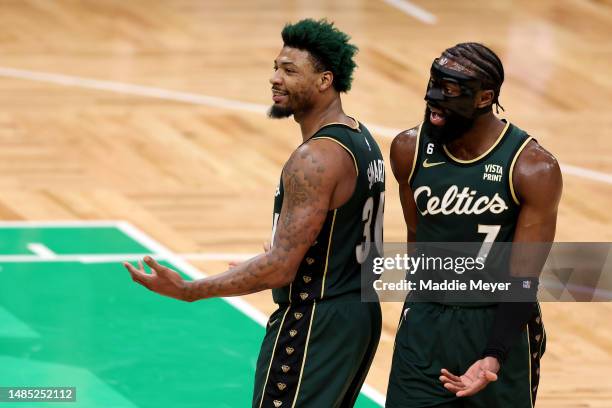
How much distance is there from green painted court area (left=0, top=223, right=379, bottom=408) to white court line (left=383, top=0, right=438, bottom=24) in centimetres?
711

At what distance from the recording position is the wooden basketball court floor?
9.48 meters

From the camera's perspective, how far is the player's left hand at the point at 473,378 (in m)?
4.65

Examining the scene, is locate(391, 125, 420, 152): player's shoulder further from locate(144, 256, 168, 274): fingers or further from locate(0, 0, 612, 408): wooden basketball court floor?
locate(0, 0, 612, 408): wooden basketball court floor

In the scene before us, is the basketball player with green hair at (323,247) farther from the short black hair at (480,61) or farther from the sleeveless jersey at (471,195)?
the short black hair at (480,61)

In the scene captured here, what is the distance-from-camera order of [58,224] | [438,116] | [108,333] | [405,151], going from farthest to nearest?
1. [58,224]
2. [108,333]
3. [405,151]
4. [438,116]

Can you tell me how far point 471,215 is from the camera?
4.79 meters

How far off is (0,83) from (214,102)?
1.94 metres

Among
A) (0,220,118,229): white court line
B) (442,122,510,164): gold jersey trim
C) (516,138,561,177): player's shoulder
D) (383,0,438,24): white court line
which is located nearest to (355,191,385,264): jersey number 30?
(442,122,510,164): gold jersey trim

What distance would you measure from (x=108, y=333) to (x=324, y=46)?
10.8 ft

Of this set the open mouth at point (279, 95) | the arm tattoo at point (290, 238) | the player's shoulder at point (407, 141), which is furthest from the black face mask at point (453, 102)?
the open mouth at point (279, 95)

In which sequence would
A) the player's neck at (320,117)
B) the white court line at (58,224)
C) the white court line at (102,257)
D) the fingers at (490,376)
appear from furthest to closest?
the white court line at (58,224) → the white court line at (102,257) → the player's neck at (320,117) → the fingers at (490,376)

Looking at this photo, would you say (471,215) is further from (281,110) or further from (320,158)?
(281,110)

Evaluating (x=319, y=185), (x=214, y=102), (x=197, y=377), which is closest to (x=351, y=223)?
(x=319, y=185)

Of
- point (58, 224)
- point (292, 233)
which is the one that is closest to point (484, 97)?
point (292, 233)
